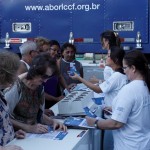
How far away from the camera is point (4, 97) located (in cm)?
237

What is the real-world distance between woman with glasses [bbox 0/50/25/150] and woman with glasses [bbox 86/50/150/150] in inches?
29.6

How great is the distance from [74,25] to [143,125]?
4.31 m

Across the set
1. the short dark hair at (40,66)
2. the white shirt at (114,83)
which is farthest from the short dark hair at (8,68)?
the white shirt at (114,83)

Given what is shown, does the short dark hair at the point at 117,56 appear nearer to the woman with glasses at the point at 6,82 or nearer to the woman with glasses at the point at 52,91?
the woman with glasses at the point at 52,91

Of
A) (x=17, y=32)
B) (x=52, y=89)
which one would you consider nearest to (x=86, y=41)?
(x=17, y=32)

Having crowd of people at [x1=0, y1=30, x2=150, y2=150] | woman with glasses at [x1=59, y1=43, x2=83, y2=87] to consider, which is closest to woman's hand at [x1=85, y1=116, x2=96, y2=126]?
crowd of people at [x1=0, y1=30, x2=150, y2=150]

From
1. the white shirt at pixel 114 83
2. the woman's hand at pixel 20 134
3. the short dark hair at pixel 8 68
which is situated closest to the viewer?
the short dark hair at pixel 8 68

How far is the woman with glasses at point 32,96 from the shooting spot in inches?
102

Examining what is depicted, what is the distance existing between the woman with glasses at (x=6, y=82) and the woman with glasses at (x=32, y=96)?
196mm

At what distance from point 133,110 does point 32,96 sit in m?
0.76

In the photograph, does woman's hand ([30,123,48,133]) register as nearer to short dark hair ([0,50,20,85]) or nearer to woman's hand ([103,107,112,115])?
short dark hair ([0,50,20,85])

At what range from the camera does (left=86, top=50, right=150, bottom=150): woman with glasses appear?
8.50 ft

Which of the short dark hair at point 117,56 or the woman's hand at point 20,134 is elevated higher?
the short dark hair at point 117,56

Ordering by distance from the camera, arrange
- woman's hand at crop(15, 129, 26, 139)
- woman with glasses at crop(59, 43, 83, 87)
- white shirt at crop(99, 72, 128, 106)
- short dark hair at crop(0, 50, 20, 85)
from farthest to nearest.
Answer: woman with glasses at crop(59, 43, 83, 87), white shirt at crop(99, 72, 128, 106), woman's hand at crop(15, 129, 26, 139), short dark hair at crop(0, 50, 20, 85)
